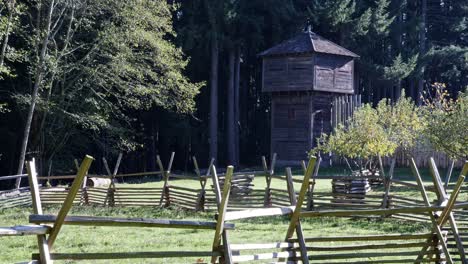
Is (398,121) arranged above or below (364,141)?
above

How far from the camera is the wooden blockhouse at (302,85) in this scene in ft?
123

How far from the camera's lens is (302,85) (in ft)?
123

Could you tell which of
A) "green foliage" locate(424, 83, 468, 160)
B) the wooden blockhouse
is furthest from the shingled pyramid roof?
"green foliage" locate(424, 83, 468, 160)

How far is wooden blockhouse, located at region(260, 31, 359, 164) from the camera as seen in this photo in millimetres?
37438

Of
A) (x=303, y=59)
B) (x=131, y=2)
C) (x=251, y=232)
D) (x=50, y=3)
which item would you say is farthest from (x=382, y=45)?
(x=251, y=232)

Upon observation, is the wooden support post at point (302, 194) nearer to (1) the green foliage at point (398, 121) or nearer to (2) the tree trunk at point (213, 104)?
(1) the green foliage at point (398, 121)

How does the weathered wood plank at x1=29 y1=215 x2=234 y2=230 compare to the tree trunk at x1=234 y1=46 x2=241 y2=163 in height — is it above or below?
below

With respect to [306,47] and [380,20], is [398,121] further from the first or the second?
[380,20]

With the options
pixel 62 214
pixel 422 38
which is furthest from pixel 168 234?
pixel 422 38

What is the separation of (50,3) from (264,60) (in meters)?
15.2

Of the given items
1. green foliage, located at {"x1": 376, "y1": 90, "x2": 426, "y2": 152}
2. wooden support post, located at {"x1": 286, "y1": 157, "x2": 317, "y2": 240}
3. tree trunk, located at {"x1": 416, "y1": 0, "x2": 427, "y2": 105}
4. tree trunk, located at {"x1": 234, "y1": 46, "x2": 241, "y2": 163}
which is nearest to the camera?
wooden support post, located at {"x1": 286, "y1": 157, "x2": 317, "y2": 240}

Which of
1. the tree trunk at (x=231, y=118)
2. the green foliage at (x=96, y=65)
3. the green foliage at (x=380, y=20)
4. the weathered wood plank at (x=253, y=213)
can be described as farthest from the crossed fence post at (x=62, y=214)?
the green foliage at (x=380, y=20)

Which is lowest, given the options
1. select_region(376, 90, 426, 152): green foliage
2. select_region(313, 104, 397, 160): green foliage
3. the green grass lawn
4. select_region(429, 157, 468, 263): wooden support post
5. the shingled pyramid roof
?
the green grass lawn

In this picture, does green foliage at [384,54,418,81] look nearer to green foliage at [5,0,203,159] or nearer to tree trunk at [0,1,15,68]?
green foliage at [5,0,203,159]
